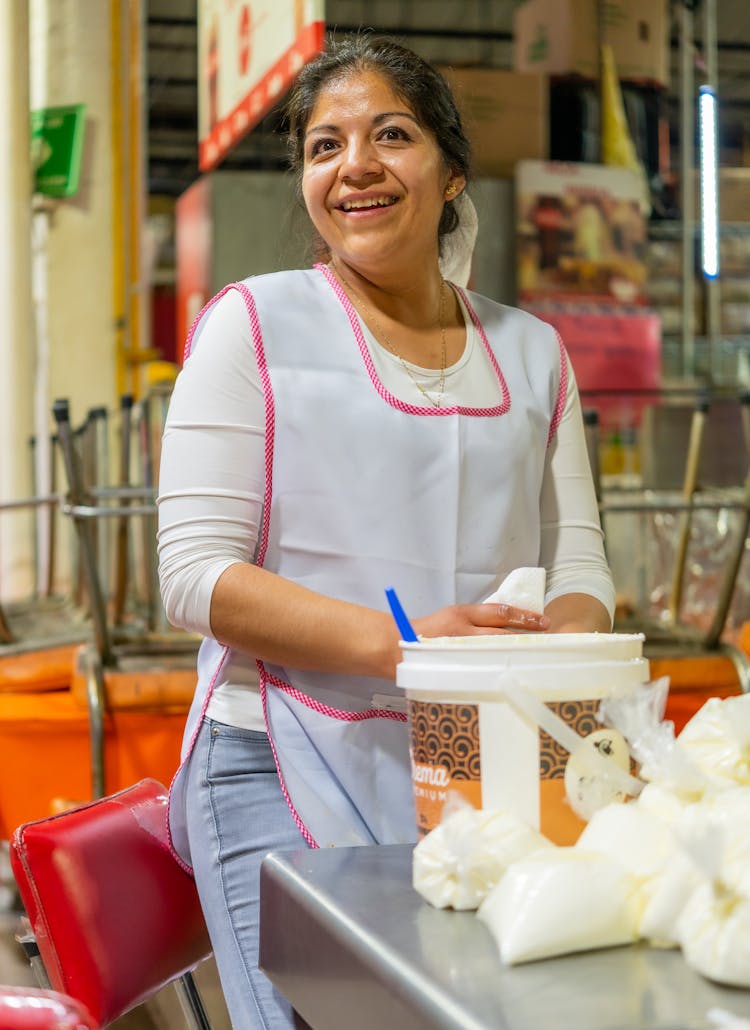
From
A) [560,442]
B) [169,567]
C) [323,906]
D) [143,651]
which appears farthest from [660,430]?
[323,906]

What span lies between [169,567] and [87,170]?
16.5 ft

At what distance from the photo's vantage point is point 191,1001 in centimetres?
149

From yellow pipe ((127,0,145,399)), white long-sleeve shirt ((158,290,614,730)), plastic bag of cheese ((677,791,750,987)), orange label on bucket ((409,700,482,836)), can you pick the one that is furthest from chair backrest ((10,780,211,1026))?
yellow pipe ((127,0,145,399))

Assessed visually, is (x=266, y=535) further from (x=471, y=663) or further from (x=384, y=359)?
(x=471, y=663)

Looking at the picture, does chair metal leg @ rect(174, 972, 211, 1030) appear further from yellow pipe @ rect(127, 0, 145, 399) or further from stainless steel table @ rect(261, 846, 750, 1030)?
yellow pipe @ rect(127, 0, 145, 399)

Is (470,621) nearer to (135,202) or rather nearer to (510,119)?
(510,119)

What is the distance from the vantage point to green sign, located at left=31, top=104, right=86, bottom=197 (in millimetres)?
5953

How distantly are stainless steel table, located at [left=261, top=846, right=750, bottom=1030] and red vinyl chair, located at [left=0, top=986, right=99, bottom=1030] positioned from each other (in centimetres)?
18

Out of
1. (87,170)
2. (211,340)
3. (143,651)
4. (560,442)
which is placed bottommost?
(143,651)

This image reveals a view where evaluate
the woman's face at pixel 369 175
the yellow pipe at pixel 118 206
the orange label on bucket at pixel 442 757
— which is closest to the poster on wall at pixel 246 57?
the woman's face at pixel 369 175

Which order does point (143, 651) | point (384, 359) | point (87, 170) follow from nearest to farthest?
1. point (384, 359)
2. point (143, 651)
3. point (87, 170)

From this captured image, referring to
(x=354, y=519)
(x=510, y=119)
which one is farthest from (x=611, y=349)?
(x=354, y=519)

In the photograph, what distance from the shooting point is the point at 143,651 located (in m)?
3.29

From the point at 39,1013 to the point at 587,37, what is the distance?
17.2ft
